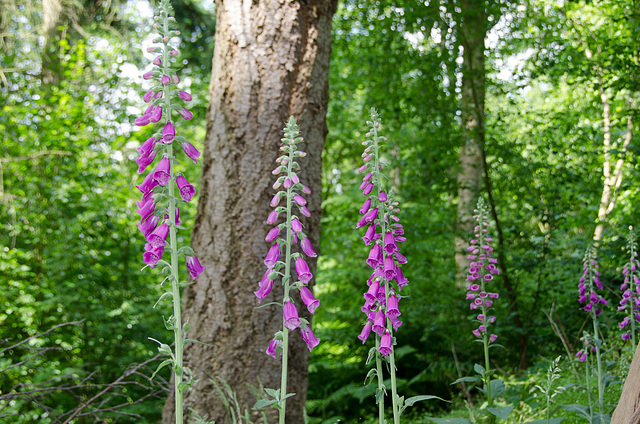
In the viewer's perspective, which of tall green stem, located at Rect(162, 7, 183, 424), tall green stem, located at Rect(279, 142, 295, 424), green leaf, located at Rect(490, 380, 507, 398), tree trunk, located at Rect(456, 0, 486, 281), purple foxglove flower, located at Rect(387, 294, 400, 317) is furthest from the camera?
tree trunk, located at Rect(456, 0, 486, 281)

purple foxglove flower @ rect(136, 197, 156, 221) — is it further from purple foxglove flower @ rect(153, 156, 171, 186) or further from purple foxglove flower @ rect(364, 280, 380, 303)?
purple foxglove flower @ rect(364, 280, 380, 303)

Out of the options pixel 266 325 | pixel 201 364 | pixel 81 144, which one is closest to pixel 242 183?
pixel 266 325

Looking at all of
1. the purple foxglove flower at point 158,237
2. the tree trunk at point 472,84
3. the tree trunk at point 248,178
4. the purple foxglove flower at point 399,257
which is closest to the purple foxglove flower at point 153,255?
the purple foxglove flower at point 158,237

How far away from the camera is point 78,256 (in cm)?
633

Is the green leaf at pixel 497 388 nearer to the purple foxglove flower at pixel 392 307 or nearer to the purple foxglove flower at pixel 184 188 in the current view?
the purple foxglove flower at pixel 392 307

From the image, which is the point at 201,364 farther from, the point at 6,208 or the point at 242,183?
the point at 6,208

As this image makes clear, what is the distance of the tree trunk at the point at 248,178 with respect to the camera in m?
3.07

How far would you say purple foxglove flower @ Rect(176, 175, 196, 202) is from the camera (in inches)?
65.2

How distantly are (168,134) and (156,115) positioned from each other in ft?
0.36

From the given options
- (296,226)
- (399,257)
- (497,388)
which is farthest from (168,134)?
(497,388)

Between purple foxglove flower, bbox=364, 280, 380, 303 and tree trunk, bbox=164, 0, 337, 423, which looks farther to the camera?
tree trunk, bbox=164, 0, 337, 423

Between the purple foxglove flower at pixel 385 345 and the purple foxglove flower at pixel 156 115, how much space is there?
108 centimetres

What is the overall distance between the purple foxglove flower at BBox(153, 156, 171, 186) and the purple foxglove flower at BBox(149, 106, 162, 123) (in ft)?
0.52

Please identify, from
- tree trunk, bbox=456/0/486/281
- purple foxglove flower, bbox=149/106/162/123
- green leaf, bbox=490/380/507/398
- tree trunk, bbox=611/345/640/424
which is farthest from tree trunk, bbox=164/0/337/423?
tree trunk, bbox=456/0/486/281
